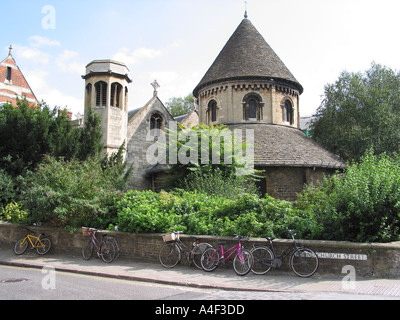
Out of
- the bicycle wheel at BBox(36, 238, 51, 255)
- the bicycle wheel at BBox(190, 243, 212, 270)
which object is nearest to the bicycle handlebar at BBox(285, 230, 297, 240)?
the bicycle wheel at BBox(190, 243, 212, 270)

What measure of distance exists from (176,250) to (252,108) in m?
16.8

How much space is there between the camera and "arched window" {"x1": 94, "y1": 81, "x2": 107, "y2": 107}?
76.1 feet

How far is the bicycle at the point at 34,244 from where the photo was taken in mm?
12203

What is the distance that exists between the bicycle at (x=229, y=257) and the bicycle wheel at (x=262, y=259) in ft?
0.66

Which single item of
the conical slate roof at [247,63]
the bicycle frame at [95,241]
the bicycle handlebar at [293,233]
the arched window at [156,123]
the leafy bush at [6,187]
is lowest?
the bicycle frame at [95,241]

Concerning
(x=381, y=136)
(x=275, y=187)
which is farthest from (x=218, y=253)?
(x=381, y=136)

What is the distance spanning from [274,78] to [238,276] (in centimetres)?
1859

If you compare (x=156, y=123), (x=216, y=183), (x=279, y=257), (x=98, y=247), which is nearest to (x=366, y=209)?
(x=279, y=257)

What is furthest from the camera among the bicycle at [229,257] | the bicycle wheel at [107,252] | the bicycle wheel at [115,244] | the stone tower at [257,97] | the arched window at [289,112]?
the arched window at [289,112]

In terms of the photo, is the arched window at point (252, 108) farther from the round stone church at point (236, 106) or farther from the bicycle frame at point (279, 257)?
the bicycle frame at point (279, 257)

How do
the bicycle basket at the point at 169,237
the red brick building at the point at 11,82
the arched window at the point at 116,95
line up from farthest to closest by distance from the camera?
the red brick building at the point at 11,82
the arched window at the point at 116,95
the bicycle basket at the point at 169,237

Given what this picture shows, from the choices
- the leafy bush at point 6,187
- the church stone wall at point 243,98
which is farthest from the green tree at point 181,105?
the leafy bush at point 6,187

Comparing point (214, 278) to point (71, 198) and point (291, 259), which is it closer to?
point (291, 259)

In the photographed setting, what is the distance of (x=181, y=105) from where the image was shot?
54781 mm
